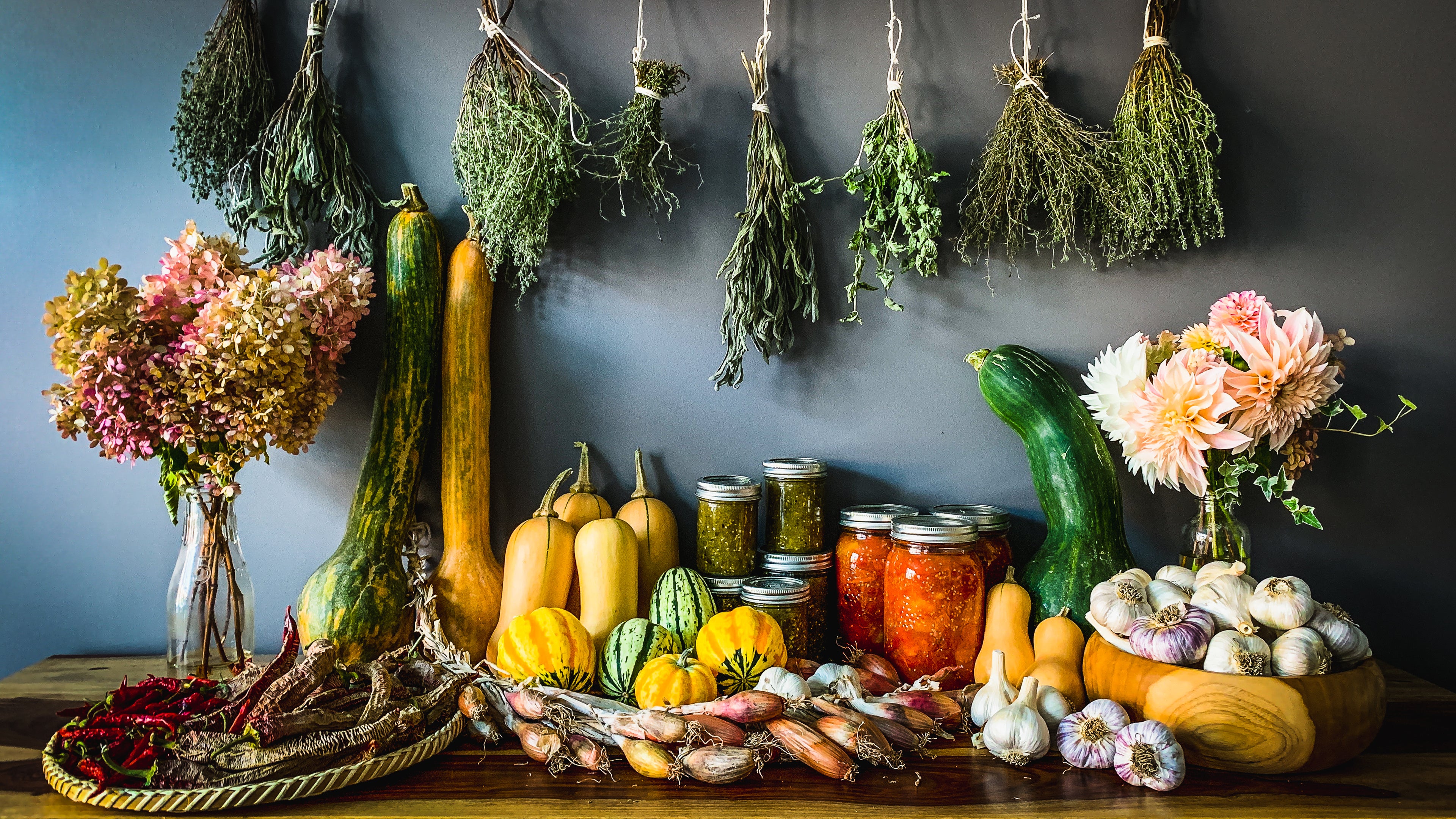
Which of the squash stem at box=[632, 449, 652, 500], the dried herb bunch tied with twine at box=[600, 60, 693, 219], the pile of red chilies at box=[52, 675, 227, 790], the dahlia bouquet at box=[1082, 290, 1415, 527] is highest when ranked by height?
the dried herb bunch tied with twine at box=[600, 60, 693, 219]

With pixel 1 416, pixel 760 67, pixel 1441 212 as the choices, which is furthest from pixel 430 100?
pixel 1441 212

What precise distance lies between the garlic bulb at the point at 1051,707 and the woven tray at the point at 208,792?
84cm

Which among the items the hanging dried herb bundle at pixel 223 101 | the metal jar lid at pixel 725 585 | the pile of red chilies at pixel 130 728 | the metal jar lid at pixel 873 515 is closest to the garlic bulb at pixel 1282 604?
the metal jar lid at pixel 873 515

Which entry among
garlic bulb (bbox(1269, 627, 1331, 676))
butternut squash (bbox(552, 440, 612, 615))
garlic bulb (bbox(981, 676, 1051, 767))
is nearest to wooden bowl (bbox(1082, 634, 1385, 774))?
garlic bulb (bbox(1269, 627, 1331, 676))

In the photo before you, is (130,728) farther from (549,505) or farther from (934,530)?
(934,530)

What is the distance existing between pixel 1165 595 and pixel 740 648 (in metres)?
0.58

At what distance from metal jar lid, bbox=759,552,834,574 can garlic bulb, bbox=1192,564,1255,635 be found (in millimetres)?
557

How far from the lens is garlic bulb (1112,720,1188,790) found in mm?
1062

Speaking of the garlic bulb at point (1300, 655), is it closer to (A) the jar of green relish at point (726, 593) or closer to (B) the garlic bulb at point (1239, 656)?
(B) the garlic bulb at point (1239, 656)

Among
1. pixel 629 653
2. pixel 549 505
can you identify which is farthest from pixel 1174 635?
pixel 549 505

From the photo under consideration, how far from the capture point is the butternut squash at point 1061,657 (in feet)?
4.18

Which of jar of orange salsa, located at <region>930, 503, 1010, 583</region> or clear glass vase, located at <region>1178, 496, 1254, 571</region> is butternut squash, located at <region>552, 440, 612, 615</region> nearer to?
jar of orange salsa, located at <region>930, 503, 1010, 583</region>

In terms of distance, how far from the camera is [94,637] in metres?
1.62

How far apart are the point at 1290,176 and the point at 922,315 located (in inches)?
27.3
